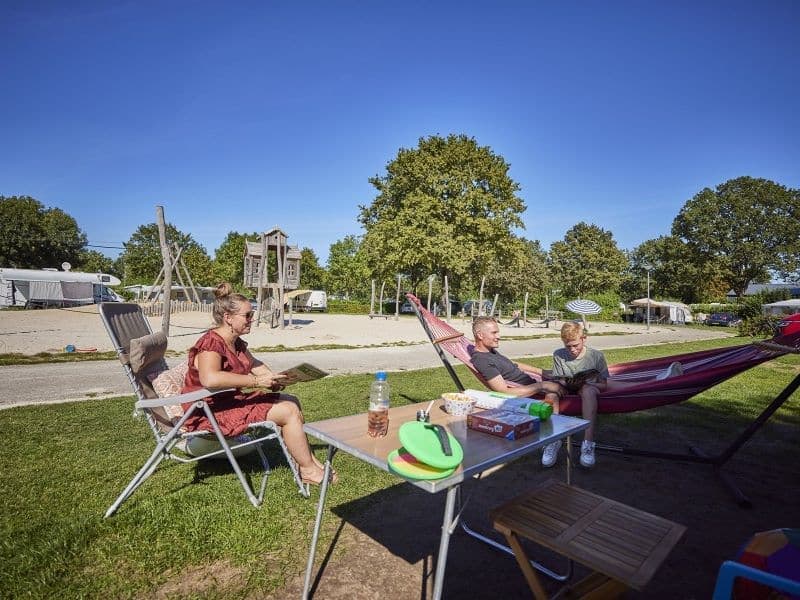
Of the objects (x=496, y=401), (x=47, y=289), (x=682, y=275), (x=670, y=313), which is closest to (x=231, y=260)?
(x=47, y=289)

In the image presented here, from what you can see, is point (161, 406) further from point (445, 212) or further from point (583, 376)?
point (445, 212)

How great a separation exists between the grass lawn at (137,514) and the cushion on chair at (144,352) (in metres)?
0.93

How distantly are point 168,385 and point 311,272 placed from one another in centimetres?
5199

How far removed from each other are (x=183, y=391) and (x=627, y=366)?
4.79m

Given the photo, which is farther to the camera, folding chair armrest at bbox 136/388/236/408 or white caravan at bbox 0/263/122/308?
white caravan at bbox 0/263/122/308

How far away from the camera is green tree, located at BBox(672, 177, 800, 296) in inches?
1684

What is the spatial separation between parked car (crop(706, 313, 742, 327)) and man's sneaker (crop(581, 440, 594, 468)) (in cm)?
3948

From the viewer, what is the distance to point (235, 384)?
127 inches

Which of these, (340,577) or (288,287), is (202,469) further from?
(288,287)

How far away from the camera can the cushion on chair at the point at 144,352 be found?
3.41 metres

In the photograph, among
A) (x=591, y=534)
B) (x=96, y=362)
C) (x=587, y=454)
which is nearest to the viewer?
(x=591, y=534)

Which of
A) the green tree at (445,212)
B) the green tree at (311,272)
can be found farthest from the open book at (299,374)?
the green tree at (311,272)

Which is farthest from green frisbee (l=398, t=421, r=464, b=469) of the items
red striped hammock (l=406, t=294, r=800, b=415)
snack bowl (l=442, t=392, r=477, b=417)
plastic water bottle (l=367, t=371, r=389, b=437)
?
red striped hammock (l=406, t=294, r=800, b=415)

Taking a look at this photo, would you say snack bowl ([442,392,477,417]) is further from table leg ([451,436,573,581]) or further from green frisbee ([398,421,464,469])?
green frisbee ([398,421,464,469])
